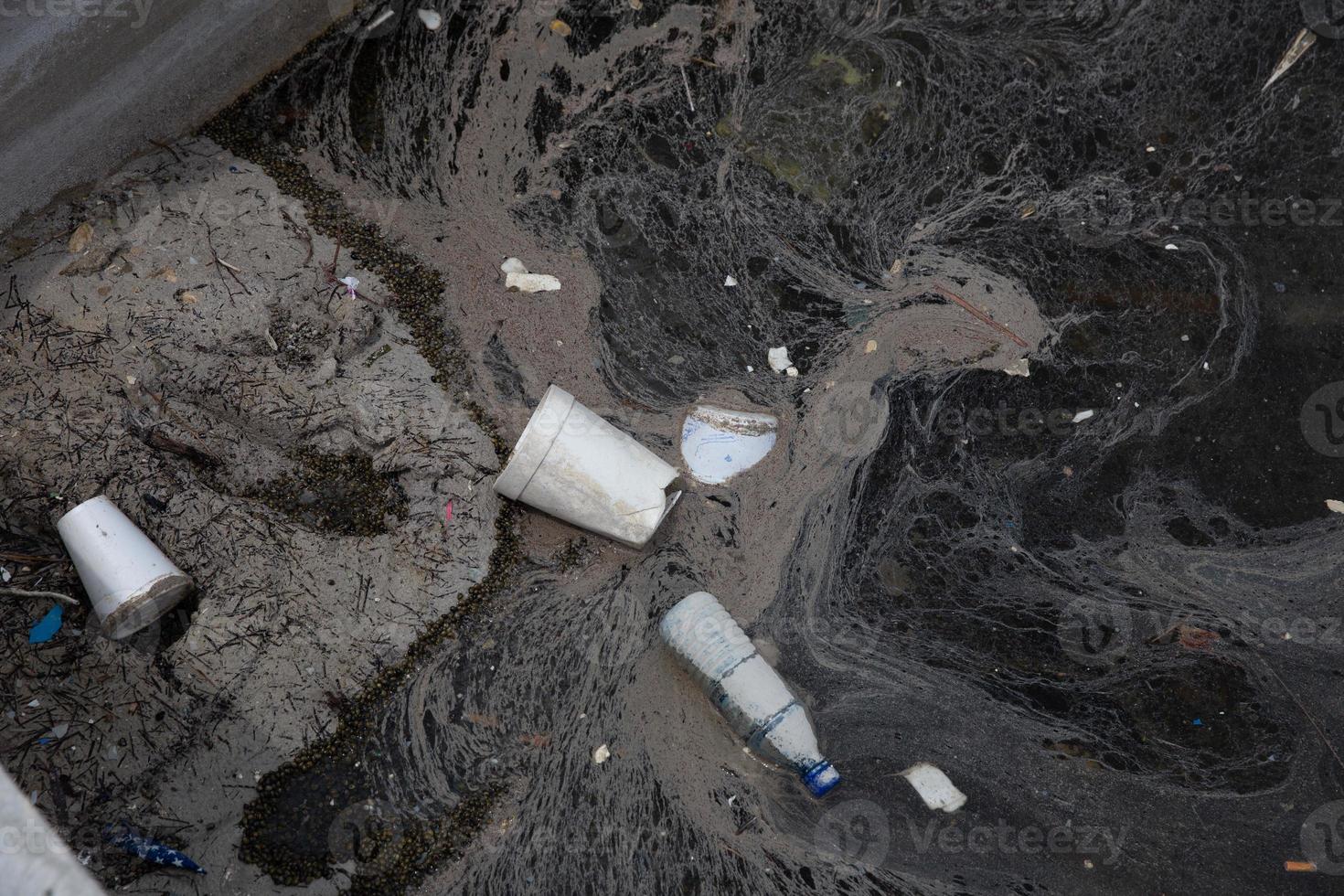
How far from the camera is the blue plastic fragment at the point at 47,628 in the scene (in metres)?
2.70

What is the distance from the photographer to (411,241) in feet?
10.9

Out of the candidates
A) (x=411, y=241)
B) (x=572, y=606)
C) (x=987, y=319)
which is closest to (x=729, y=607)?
(x=572, y=606)

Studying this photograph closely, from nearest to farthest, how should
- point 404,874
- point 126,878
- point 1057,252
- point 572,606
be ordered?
point 126,878, point 404,874, point 572,606, point 1057,252

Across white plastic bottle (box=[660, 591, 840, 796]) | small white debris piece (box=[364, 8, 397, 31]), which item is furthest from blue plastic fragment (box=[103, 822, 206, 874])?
small white debris piece (box=[364, 8, 397, 31])

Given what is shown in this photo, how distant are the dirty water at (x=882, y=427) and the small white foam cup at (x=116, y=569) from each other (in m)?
0.66

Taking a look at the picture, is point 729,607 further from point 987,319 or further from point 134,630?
point 134,630

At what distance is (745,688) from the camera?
287 centimetres

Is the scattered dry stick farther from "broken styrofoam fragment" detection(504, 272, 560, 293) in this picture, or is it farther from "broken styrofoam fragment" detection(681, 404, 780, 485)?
"broken styrofoam fragment" detection(504, 272, 560, 293)

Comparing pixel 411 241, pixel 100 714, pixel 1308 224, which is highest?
pixel 411 241

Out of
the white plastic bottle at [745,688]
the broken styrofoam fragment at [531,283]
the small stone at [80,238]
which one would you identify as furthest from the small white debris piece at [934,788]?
the small stone at [80,238]

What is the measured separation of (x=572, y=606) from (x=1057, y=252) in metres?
2.52

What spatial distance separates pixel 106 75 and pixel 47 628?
202cm

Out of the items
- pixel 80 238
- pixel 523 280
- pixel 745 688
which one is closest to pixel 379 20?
pixel 523 280

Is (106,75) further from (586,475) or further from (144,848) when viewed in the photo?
(144,848)
